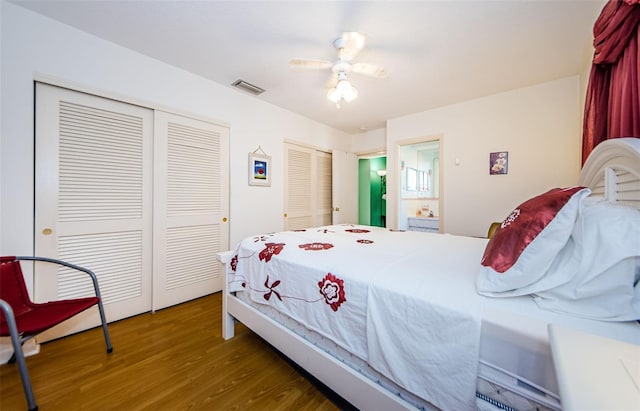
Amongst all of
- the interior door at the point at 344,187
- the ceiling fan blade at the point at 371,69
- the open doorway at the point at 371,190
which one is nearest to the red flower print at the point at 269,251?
the ceiling fan blade at the point at 371,69

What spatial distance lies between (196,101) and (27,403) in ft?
8.64

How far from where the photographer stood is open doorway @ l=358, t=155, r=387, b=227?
571 centimetres

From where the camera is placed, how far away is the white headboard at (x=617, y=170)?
3.39 feet

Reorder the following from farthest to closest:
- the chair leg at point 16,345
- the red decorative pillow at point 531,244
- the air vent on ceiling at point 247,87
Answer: the air vent on ceiling at point 247,87, the chair leg at point 16,345, the red decorative pillow at point 531,244

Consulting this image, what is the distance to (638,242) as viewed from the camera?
702 mm

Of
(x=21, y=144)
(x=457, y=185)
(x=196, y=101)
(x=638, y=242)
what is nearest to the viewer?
(x=638, y=242)

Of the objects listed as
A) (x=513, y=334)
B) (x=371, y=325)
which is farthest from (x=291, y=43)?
(x=513, y=334)

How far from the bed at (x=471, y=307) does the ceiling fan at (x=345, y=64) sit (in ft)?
4.76

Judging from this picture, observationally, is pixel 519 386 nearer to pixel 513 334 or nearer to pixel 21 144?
pixel 513 334

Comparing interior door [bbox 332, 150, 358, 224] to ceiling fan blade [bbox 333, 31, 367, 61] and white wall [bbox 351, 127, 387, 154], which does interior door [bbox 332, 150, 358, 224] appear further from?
ceiling fan blade [bbox 333, 31, 367, 61]

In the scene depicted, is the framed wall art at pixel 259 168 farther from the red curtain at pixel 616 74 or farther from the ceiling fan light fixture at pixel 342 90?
the red curtain at pixel 616 74

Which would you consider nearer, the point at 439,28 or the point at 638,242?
the point at 638,242

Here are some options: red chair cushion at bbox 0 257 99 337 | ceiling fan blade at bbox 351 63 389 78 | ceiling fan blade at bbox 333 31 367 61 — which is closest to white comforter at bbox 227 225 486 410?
red chair cushion at bbox 0 257 99 337

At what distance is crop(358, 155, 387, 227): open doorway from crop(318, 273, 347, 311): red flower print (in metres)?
4.30
